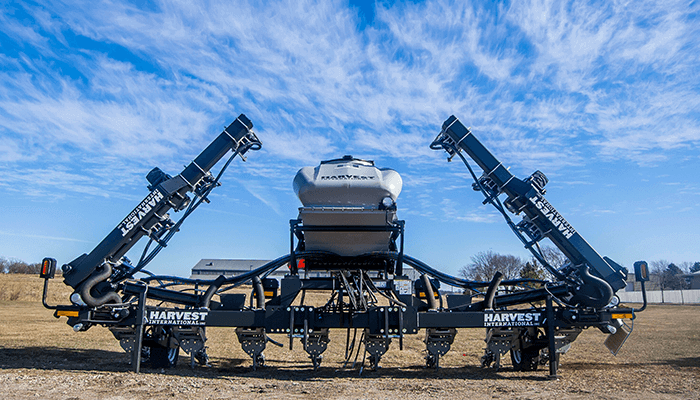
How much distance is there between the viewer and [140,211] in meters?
7.57

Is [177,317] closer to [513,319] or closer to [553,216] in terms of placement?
[513,319]

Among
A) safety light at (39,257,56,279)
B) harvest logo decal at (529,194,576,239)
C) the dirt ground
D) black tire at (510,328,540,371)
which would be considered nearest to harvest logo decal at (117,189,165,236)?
safety light at (39,257,56,279)

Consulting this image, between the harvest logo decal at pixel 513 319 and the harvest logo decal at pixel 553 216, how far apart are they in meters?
1.37

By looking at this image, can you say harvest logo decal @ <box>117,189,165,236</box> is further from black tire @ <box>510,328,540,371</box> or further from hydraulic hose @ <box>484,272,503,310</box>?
black tire @ <box>510,328,540,371</box>

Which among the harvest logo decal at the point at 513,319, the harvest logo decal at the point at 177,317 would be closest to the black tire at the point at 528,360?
the harvest logo decal at the point at 513,319

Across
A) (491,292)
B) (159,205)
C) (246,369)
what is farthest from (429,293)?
(159,205)

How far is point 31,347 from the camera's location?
9531 millimetres

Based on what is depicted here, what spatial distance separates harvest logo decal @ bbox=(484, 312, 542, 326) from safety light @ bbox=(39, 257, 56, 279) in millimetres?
6311

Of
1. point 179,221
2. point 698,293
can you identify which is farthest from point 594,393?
point 698,293

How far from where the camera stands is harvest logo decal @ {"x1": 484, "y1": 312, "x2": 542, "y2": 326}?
266 inches

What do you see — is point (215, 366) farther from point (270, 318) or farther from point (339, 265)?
point (339, 265)

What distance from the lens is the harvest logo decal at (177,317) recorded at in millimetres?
6892

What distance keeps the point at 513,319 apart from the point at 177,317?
478 centimetres

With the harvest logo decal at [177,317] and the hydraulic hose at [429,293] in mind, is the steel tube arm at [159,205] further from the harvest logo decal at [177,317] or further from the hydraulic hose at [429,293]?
the hydraulic hose at [429,293]
